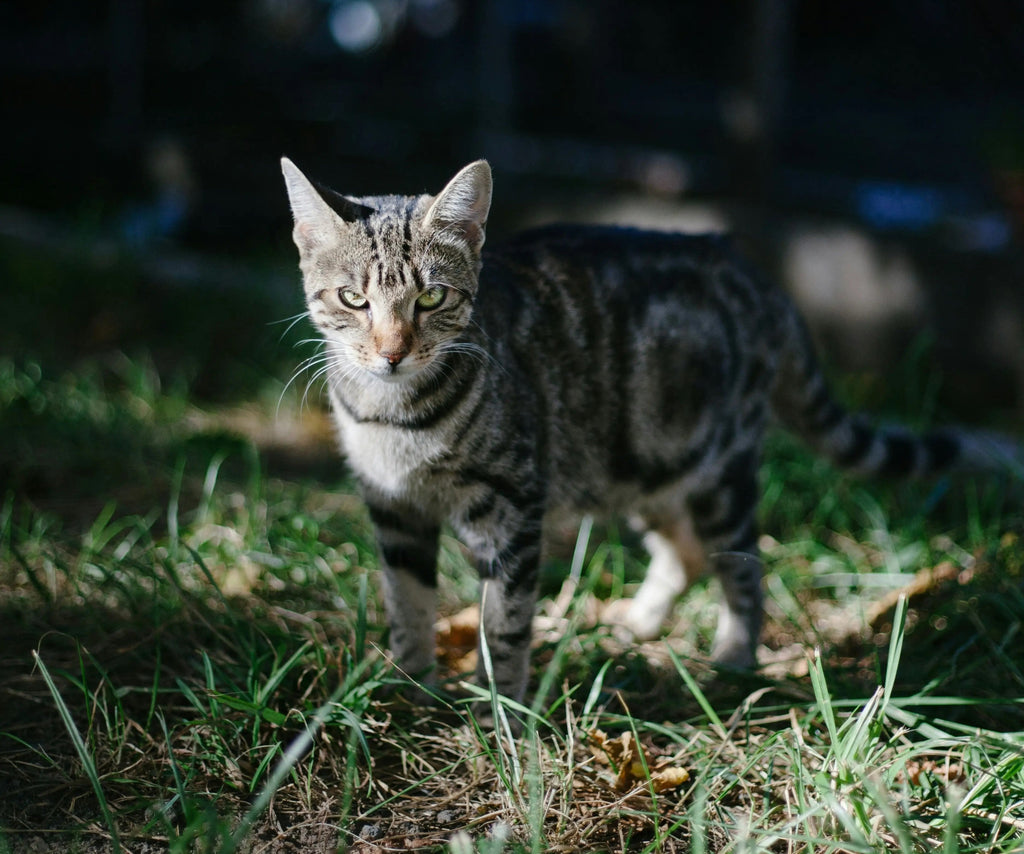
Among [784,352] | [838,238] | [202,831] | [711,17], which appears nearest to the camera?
[202,831]

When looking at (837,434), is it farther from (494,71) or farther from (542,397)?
(494,71)

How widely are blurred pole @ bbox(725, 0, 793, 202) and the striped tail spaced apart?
8.11 feet

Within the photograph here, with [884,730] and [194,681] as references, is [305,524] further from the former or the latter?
[884,730]

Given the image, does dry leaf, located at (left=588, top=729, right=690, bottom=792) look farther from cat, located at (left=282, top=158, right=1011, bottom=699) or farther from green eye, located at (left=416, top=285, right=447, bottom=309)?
green eye, located at (left=416, top=285, right=447, bottom=309)

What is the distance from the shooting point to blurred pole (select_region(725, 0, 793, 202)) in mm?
5098

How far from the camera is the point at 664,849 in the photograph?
2.02m

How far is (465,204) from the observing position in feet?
7.75

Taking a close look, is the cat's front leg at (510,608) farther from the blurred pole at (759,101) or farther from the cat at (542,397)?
the blurred pole at (759,101)

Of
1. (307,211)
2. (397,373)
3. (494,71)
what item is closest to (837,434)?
(397,373)

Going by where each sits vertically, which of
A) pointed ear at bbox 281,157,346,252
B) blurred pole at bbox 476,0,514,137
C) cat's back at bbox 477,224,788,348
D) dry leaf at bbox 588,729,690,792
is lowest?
dry leaf at bbox 588,729,690,792

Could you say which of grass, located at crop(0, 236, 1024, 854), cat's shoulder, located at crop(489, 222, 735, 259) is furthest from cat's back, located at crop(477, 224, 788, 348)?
grass, located at crop(0, 236, 1024, 854)

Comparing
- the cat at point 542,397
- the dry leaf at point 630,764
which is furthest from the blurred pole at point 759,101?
the dry leaf at point 630,764

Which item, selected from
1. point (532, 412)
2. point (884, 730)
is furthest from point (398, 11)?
point (884, 730)

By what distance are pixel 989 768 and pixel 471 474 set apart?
1.26m
